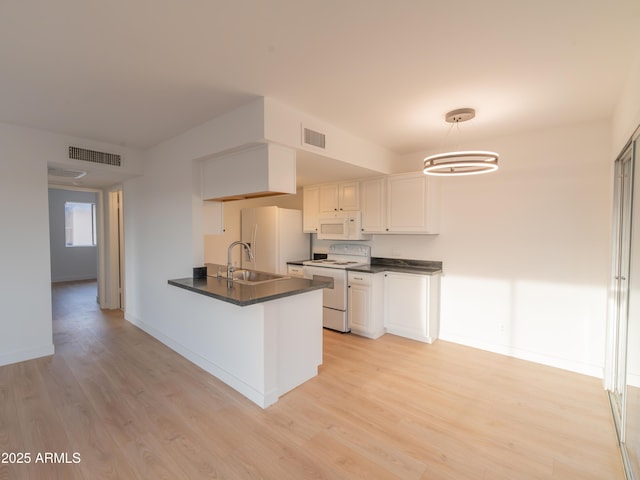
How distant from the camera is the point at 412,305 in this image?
4012 mm

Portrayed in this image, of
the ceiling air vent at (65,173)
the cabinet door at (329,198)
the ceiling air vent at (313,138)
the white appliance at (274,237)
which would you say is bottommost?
the white appliance at (274,237)

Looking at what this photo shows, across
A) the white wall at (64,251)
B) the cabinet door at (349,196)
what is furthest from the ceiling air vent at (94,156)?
the white wall at (64,251)

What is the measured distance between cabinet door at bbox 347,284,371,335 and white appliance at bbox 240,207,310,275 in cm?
133

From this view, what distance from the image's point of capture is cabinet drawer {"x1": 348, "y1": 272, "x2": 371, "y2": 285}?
4.07 metres

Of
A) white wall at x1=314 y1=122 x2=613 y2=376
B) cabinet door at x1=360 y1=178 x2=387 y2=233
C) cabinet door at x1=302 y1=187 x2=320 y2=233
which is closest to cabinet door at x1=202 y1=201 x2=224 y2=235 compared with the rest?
cabinet door at x1=302 y1=187 x2=320 y2=233

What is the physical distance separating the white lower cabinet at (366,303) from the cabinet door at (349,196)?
1054 millimetres

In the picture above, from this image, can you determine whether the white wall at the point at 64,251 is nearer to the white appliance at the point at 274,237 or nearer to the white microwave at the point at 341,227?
the white appliance at the point at 274,237

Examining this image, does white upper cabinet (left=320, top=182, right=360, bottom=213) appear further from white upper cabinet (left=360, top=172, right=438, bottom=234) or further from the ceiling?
the ceiling

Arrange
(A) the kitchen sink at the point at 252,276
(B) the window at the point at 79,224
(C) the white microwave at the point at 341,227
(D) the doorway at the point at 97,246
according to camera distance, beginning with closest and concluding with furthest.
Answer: (A) the kitchen sink at the point at 252,276, (C) the white microwave at the point at 341,227, (D) the doorway at the point at 97,246, (B) the window at the point at 79,224

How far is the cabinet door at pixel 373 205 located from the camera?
4.36 meters

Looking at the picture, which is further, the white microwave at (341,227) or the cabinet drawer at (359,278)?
the white microwave at (341,227)

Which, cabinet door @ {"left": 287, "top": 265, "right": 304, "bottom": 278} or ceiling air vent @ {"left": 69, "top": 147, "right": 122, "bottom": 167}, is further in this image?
cabinet door @ {"left": 287, "top": 265, "right": 304, "bottom": 278}

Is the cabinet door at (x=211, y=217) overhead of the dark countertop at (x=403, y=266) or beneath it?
overhead

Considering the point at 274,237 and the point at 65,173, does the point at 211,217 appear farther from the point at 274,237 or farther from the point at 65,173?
the point at 65,173
